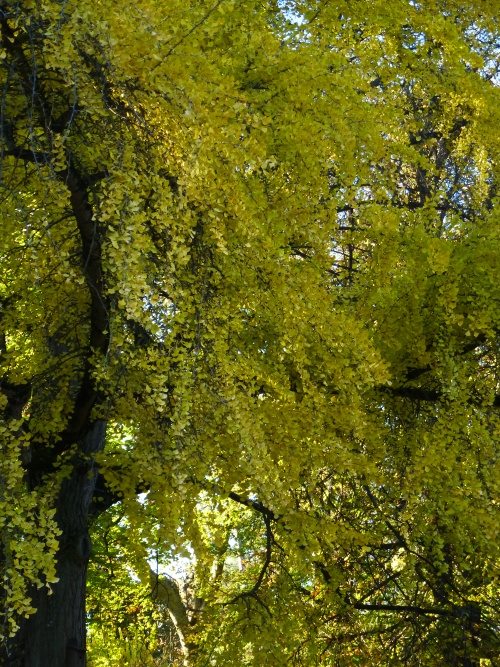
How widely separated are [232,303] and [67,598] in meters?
2.85

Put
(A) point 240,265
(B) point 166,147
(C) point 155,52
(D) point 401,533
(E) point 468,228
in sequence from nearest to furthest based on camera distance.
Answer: (C) point 155,52, (B) point 166,147, (A) point 240,265, (E) point 468,228, (D) point 401,533

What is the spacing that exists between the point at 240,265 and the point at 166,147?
0.88 m

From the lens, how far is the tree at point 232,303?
147 inches

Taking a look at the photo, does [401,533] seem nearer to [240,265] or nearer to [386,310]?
[386,310]

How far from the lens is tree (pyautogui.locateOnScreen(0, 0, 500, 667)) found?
374cm

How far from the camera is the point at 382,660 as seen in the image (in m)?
7.73

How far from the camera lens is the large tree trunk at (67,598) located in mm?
5977

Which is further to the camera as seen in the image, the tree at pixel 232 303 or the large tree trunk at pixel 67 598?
the large tree trunk at pixel 67 598

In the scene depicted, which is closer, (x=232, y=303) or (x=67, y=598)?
(x=232, y=303)

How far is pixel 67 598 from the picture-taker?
610 cm

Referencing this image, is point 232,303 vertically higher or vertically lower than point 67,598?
higher

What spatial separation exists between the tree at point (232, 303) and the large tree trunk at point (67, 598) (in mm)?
17

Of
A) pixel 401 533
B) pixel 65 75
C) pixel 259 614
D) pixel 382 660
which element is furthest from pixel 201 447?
pixel 382 660

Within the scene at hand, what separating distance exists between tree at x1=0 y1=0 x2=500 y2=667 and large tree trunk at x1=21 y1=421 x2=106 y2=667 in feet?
0.06
